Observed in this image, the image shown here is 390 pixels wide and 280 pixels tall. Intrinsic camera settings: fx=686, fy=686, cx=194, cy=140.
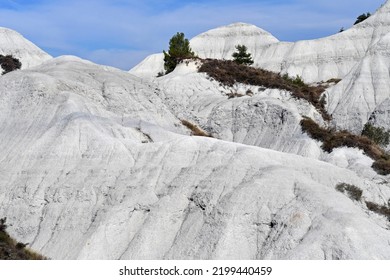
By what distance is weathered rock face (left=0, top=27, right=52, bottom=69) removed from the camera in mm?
120875

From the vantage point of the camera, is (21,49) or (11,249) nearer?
(11,249)

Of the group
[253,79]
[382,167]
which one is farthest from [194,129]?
[253,79]

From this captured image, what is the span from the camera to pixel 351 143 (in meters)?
42.3

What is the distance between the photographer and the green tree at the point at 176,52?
74969mm

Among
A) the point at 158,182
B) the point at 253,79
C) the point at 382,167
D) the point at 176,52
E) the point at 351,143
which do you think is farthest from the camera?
the point at 176,52

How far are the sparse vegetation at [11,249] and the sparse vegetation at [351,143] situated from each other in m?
19.3

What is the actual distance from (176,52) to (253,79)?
14.5 meters

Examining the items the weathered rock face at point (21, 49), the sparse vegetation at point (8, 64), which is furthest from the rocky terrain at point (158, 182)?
the weathered rock face at point (21, 49)

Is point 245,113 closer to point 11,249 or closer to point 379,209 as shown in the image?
point 379,209

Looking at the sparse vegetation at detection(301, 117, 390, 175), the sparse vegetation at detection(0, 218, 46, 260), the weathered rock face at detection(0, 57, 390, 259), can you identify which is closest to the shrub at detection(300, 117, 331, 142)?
the sparse vegetation at detection(301, 117, 390, 175)

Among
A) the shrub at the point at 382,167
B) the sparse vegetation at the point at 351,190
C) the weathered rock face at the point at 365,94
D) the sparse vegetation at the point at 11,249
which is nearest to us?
the sparse vegetation at the point at 11,249

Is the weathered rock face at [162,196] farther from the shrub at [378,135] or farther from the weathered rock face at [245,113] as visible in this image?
the shrub at [378,135]

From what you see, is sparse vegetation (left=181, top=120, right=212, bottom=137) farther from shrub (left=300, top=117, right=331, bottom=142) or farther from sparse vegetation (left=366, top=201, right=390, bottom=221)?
sparse vegetation (left=366, top=201, right=390, bottom=221)

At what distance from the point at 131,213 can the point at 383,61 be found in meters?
48.5
